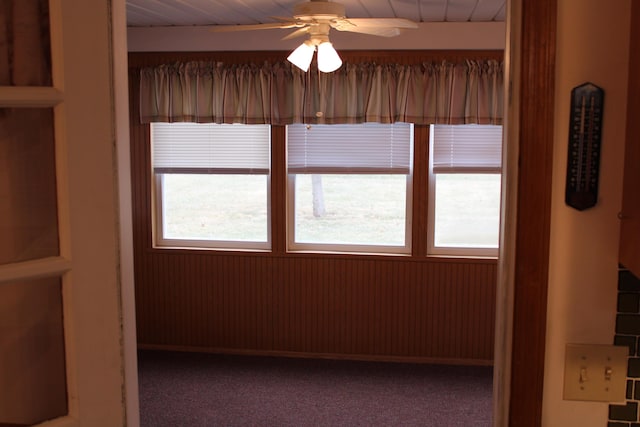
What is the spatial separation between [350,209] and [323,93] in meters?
0.92

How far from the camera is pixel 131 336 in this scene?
4.14ft

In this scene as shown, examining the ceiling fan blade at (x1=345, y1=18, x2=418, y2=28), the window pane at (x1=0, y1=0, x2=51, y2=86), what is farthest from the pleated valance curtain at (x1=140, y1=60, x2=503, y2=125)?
the window pane at (x1=0, y1=0, x2=51, y2=86)

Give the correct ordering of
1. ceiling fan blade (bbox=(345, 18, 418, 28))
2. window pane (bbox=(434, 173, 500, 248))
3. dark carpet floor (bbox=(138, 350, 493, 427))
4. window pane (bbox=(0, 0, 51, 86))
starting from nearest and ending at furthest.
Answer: window pane (bbox=(0, 0, 51, 86)) → ceiling fan blade (bbox=(345, 18, 418, 28)) → dark carpet floor (bbox=(138, 350, 493, 427)) → window pane (bbox=(434, 173, 500, 248))

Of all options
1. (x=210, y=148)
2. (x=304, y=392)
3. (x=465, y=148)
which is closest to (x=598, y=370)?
(x=304, y=392)

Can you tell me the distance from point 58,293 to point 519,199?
0.91 meters

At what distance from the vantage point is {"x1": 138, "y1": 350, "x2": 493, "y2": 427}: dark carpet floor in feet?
12.8

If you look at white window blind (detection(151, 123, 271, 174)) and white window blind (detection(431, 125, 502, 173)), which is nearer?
white window blind (detection(431, 125, 502, 173))

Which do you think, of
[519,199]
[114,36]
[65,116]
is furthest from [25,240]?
[519,199]

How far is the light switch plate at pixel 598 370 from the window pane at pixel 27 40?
118 cm

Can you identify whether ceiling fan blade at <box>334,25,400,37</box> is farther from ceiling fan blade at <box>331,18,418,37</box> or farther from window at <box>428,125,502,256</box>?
window at <box>428,125,502,256</box>

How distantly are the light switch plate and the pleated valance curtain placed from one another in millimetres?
3362

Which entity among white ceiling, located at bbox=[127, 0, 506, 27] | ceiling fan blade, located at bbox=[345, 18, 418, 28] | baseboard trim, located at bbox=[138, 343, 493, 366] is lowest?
baseboard trim, located at bbox=[138, 343, 493, 366]

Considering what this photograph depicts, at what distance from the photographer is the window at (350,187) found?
4.73 m

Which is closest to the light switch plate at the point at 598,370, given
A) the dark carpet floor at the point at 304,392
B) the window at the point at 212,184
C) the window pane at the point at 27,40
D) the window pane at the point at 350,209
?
the window pane at the point at 27,40
